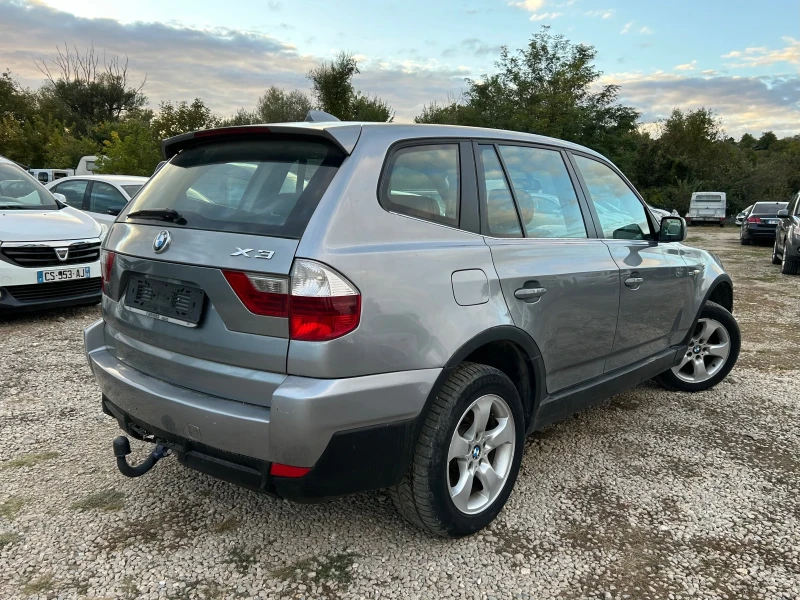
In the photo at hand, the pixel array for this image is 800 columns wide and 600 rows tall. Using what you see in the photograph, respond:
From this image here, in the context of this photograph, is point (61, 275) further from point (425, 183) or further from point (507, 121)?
point (507, 121)

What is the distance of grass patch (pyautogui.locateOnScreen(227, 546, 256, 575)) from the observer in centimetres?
234

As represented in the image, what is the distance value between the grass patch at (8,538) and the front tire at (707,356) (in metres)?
4.10

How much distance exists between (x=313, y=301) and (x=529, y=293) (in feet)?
3.57

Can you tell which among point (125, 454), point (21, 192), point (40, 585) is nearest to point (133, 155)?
point (21, 192)

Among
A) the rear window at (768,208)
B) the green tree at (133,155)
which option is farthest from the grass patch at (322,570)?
the rear window at (768,208)

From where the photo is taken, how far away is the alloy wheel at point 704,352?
445 centimetres

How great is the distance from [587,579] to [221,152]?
2.29m

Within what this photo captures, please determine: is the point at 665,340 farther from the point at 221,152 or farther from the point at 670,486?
the point at 221,152

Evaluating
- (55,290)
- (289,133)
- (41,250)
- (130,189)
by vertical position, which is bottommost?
(55,290)

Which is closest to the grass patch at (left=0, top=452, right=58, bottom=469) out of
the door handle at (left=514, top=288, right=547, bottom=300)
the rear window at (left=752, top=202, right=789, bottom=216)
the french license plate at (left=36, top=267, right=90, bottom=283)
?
the door handle at (left=514, top=288, right=547, bottom=300)

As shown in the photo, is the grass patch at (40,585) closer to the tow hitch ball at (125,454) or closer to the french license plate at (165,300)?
the tow hitch ball at (125,454)

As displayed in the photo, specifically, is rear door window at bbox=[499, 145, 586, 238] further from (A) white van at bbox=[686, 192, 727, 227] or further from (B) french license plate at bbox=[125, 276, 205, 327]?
(A) white van at bbox=[686, 192, 727, 227]

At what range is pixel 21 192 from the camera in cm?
Answer: 689

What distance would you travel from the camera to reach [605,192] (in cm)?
355
